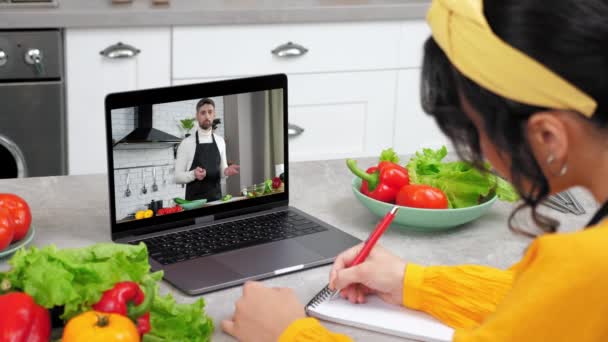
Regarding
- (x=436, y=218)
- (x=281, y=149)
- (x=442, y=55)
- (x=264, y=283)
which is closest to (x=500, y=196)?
(x=436, y=218)

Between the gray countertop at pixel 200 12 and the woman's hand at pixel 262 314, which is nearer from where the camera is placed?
the woman's hand at pixel 262 314

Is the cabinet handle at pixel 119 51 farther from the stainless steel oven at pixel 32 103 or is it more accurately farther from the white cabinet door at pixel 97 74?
the stainless steel oven at pixel 32 103

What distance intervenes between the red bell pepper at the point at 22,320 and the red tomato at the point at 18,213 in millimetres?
396

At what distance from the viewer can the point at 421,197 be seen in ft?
5.56

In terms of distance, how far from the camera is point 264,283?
148 cm

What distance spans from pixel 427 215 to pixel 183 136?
1.49 feet

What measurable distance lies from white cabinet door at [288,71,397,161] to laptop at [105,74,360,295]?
141 centimetres

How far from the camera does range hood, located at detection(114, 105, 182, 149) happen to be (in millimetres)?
1568

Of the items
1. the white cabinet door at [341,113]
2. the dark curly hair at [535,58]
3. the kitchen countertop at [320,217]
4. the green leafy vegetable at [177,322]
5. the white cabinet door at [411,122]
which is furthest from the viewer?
the white cabinet door at [411,122]

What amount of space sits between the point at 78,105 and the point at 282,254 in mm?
1550

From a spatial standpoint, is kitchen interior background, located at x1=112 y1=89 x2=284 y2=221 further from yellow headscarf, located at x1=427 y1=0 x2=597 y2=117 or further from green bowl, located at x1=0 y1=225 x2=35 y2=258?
yellow headscarf, located at x1=427 y1=0 x2=597 y2=117

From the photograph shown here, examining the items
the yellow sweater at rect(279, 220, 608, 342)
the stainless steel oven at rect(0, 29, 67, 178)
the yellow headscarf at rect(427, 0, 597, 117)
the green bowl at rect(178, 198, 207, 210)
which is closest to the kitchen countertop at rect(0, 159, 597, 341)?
the green bowl at rect(178, 198, 207, 210)

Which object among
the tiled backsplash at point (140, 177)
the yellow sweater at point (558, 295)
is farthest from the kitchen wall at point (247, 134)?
the yellow sweater at point (558, 295)

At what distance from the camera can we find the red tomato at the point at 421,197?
169cm
